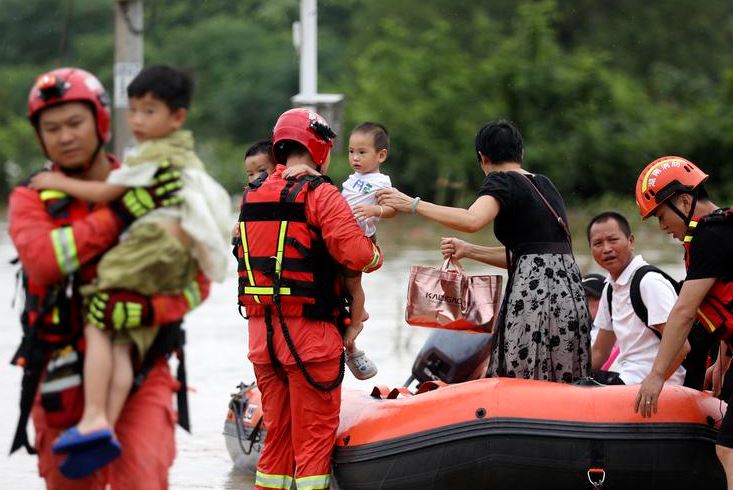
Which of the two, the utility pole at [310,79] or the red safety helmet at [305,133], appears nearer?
the red safety helmet at [305,133]

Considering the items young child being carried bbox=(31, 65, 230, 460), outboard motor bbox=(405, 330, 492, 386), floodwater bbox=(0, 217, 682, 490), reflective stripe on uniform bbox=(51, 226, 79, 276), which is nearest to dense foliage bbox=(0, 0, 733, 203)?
young child being carried bbox=(31, 65, 230, 460)

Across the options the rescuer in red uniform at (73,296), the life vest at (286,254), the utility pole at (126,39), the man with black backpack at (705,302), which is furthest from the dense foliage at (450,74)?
the utility pole at (126,39)

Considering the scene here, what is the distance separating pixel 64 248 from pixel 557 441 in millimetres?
2783

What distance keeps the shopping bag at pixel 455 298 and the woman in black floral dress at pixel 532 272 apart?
0.29 meters

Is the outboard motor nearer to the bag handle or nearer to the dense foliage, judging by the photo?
the bag handle

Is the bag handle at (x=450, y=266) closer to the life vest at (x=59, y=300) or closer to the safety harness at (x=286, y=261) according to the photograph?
the safety harness at (x=286, y=261)

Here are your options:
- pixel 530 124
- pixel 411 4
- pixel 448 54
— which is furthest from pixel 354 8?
pixel 530 124

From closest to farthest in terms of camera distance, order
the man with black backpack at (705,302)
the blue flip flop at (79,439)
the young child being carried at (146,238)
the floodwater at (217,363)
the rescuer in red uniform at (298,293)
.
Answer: the blue flip flop at (79,439)
the young child being carried at (146,238)
the man with black backpack at (705,302)
the rescuer in red uniform at (298,293)
the floodwater at (217,363)

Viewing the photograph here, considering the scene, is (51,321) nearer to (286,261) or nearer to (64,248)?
(64,248)

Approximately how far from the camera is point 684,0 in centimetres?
5725

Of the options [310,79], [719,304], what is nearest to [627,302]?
[719,304]

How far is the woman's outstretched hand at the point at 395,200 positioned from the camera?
670 centimetres

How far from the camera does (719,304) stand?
6.04 meters

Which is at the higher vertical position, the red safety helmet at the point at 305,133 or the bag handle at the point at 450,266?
the red safety helmet at the point at 305,133
